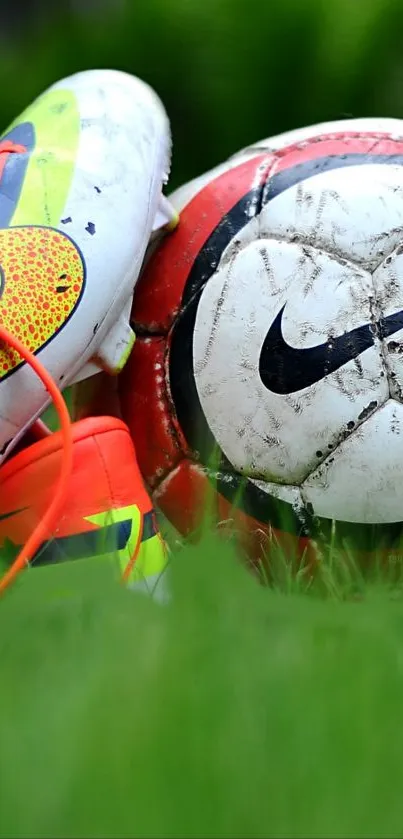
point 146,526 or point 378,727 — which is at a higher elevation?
point 378,727

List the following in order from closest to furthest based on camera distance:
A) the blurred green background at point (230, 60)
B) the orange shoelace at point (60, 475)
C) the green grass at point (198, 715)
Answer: the green grass at point (198, 715), the orange shoelace at point (60, 475), the blurred green background at point (230, 60)

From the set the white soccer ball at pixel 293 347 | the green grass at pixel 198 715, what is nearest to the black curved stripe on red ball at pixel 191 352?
the white soccer ball at pixel 293 347

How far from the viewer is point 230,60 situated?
156 centimetres

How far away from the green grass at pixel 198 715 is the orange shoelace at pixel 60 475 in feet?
0.65

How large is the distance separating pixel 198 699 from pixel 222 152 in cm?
127

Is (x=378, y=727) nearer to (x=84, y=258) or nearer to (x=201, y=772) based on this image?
(x=201, y=772)

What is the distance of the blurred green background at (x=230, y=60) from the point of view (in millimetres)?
1499

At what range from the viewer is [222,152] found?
1602 mm

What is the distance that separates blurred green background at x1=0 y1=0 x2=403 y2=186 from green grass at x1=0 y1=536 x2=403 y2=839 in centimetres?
113

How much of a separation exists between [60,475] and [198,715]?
1.39 ft

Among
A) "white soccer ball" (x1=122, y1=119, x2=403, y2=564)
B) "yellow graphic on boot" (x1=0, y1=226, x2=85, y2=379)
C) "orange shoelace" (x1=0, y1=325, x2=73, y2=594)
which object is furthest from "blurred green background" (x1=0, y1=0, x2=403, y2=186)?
"orange shoelace" (x1=0, y1=325, x2=73, y2=594)

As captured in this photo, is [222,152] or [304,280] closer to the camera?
[304,280]

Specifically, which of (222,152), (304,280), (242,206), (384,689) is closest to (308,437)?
(304,280)

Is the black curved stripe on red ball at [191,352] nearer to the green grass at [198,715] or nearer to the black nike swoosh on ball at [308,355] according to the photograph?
the black nike swoosh on ball at [308,355]
